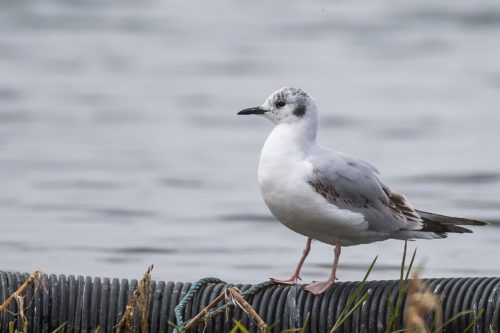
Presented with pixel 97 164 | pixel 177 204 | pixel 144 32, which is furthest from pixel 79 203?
pixel 144 32

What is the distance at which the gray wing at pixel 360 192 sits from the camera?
17.3 feet

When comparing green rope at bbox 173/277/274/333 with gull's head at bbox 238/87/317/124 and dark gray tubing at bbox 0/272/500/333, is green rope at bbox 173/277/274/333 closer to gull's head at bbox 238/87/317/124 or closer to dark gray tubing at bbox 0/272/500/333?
dark gray tubing at bbox 0/272/500/333

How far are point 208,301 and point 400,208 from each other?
98 centimetres

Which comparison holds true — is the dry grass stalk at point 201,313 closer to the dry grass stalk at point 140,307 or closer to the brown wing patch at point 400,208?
the dry grass stalk at point 140,307

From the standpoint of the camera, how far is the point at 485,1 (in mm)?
19625

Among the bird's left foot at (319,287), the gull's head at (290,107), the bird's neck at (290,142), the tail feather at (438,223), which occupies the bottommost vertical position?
the bird's left foot at (319,287)

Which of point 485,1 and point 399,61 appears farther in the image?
point 485,1

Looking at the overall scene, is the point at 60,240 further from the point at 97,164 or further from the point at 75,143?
the point at 75,143

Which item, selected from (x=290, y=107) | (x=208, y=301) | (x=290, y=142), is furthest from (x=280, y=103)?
(x=208, y=301)

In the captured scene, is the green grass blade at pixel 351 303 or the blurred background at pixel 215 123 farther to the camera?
the blurred background at pixel 215 123

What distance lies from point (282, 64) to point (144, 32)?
2826 millimetres

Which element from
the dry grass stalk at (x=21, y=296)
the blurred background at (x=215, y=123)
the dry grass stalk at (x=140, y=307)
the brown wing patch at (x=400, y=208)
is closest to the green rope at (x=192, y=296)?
the dry grass stalk at (x=140, y=307)

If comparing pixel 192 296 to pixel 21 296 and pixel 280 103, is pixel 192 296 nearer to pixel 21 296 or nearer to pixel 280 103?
pixel 21 296

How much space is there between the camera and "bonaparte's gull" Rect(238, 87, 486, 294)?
5180 mm
